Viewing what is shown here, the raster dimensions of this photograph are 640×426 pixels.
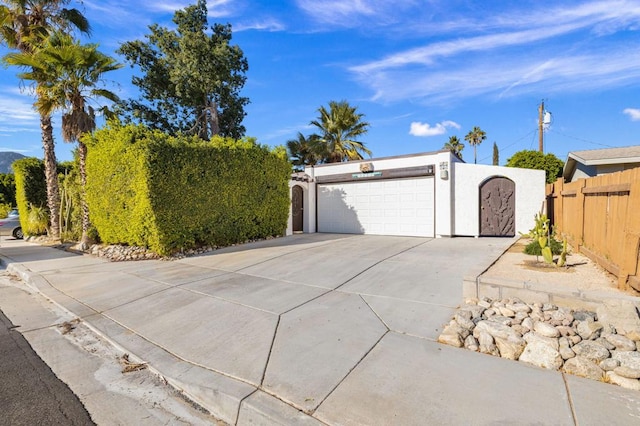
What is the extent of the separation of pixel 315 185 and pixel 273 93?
5347 millimetres

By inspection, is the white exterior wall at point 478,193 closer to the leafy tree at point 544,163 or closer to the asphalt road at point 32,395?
the leafy tree at point 544,163

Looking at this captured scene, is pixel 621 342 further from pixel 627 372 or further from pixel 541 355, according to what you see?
pixel 541 355

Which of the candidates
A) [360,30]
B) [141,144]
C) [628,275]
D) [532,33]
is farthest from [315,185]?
[628,275]

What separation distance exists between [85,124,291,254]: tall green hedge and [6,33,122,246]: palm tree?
883mm

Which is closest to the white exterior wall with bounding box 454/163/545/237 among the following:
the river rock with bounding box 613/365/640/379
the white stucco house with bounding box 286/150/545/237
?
the white stucco house with bounding box 286/150/545/237

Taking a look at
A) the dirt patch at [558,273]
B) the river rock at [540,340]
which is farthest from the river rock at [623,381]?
the dirt patch at [558,273]

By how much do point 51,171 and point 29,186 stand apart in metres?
3.43

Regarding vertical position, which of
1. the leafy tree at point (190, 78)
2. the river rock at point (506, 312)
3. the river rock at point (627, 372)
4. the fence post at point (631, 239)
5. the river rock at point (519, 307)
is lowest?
the river rock at point (627, 372)

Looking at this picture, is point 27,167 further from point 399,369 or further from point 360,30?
point 399,369

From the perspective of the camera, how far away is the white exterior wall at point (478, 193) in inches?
430

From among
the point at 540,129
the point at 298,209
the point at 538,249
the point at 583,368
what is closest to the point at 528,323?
the point at 583,368

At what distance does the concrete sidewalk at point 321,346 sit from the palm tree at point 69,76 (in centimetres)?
500

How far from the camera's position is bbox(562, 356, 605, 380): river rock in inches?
99.8

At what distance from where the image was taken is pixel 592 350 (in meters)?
2.72
